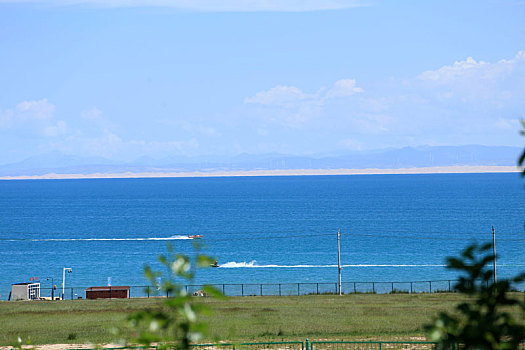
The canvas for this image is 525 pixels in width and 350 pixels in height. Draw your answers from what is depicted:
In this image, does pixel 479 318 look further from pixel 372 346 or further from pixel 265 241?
pixel 265 241

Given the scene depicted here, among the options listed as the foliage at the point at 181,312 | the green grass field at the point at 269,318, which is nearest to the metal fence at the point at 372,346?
the green grass field at the point at 269,318

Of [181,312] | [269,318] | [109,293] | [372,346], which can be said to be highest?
[109,293]

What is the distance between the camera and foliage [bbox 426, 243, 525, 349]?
17.9 feet

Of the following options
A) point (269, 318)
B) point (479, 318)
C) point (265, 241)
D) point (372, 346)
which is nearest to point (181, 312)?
point (479, 318)

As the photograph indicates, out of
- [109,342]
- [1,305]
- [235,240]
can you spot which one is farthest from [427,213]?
[109,342]

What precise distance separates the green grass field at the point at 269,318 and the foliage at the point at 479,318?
25436 mm

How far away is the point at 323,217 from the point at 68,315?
408 ft

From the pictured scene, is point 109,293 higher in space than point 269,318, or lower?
higher

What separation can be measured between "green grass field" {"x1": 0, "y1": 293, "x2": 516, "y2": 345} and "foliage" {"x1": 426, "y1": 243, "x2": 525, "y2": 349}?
25.4m

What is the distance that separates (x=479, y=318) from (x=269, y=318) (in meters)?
39.1

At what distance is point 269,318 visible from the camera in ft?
144

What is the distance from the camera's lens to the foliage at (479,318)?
5.47 meters

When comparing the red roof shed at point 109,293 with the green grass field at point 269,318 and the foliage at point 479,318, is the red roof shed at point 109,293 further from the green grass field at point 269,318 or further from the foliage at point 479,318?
the foliage at point 479,318

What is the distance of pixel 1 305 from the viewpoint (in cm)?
5400
